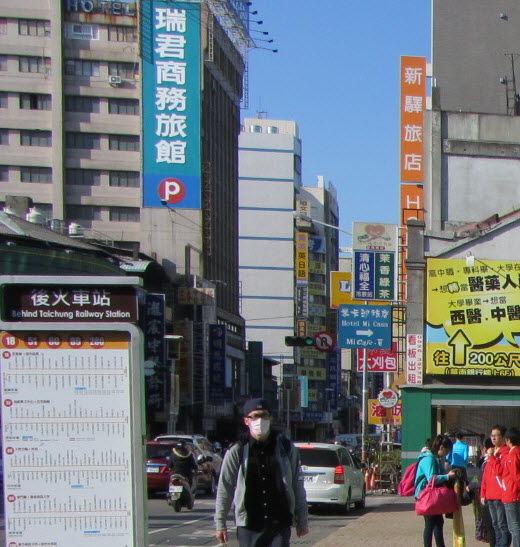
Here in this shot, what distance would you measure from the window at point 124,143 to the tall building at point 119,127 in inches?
2.5

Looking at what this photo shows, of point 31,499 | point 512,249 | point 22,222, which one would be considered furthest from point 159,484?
point 22,222

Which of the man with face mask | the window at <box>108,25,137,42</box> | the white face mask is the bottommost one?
the man with face mask

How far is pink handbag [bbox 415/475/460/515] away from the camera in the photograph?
14.6 metres

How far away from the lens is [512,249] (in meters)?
35.3

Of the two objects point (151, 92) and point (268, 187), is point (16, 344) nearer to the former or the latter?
point (151, 92)

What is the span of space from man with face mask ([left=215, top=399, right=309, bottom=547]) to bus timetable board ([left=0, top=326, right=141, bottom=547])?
39.5 inches

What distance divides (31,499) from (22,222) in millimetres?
50949

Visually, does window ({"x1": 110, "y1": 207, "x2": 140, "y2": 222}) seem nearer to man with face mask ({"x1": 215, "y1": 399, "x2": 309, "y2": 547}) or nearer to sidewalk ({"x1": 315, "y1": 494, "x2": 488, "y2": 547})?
sidewalk ({"x1": 315, "y1": 494, "x2": 488, "y2": 547})

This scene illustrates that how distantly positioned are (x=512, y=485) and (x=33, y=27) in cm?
6975

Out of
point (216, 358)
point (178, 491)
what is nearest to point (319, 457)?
point (178, 491)

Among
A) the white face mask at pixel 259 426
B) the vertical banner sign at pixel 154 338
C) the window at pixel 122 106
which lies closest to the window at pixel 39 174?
the window at pixel 122 106

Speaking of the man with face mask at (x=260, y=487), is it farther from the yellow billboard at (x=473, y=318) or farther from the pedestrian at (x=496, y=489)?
the yellow billboard at (x=473, y=318)

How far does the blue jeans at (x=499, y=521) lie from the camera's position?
560 inches

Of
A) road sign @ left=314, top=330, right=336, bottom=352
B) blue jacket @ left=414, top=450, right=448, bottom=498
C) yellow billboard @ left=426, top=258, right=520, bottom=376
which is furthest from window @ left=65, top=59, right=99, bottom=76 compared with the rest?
blue jacket @ left=414, top=450, right=448, bottom=498
